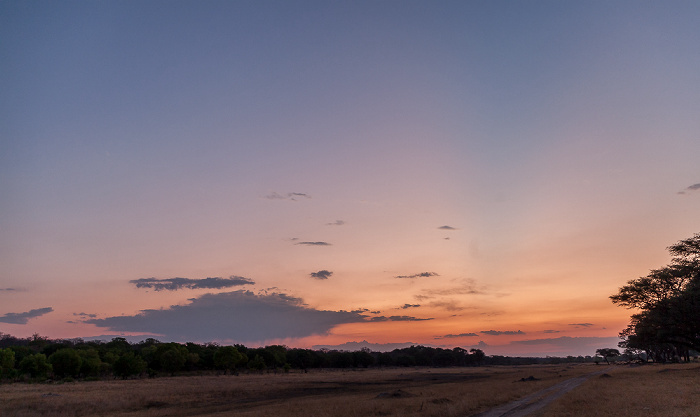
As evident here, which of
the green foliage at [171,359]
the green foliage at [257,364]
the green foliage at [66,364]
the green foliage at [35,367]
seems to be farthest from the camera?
the green foliage at [257,364]

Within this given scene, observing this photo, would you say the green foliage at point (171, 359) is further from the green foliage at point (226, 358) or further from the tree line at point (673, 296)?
the tree line at point (673, 296)

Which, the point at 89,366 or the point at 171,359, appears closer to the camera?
the point at 89,366

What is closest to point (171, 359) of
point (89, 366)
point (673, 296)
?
point (89, 366)

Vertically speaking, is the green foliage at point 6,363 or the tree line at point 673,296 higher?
the tree line at point 673,296

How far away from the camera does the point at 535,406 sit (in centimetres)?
3516

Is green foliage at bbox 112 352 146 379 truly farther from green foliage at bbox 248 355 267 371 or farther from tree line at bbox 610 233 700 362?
tree line at bbox 610 233 700 362

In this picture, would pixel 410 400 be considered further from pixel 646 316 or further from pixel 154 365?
pixel 154 365

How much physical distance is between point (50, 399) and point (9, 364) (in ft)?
204

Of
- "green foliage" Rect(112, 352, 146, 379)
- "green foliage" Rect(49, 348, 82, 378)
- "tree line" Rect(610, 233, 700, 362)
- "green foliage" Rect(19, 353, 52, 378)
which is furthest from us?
"green foliage" Rect(112, 352, 146, 379)

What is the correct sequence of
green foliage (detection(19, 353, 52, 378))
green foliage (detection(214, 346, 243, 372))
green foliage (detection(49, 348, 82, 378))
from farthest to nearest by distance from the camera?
green foliage (detection(214, 346, 243, 372))
green foliage (detection(49, 348, 82, 378))
green foliage (detection(19, 353, 52, 378))

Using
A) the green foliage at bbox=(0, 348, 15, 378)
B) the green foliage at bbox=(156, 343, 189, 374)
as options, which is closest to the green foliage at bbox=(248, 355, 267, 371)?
the green foliage at bbox=(156, 343, 189, 374)

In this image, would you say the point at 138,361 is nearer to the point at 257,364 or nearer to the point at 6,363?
the point at 6,363

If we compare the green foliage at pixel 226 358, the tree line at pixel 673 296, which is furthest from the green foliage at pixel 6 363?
the tree line at pixel 673 296

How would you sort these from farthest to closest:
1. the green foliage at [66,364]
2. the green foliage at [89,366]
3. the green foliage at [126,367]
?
the green foliage at [126,367]
the green foliage at [89,366]
the green foliage at [66,364]
